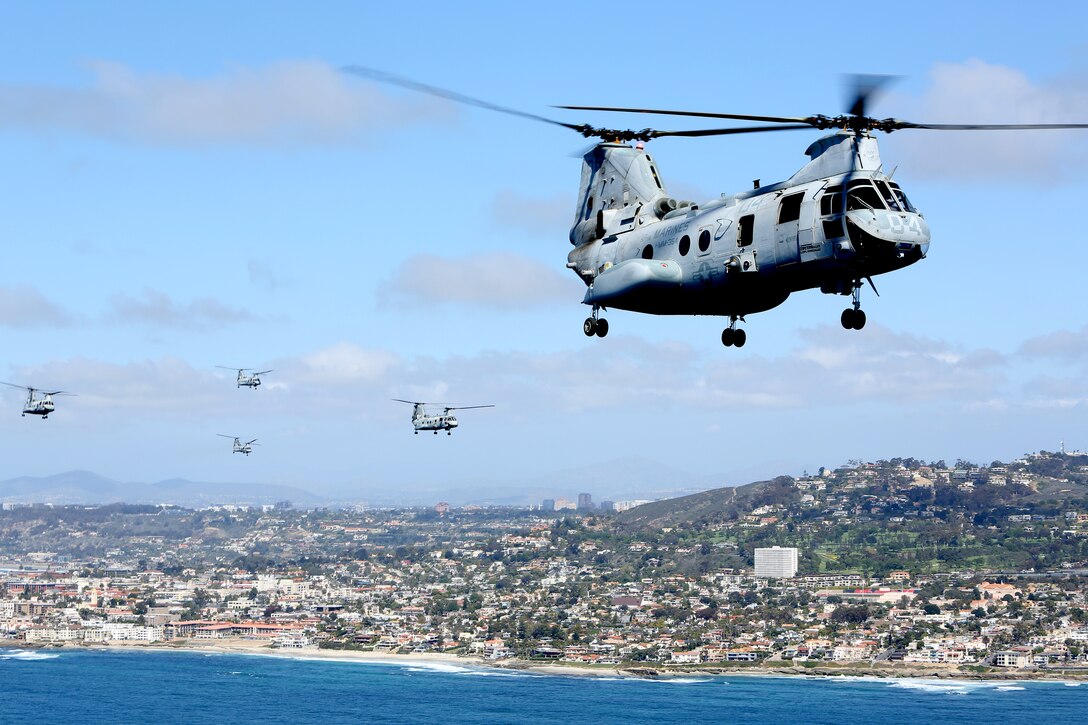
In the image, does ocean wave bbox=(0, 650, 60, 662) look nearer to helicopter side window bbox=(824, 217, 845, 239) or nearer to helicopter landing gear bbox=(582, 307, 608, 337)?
helicopter landing gear bbox=(582, 307, 608, 337)

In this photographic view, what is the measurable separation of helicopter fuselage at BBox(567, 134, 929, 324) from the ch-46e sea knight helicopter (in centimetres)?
2

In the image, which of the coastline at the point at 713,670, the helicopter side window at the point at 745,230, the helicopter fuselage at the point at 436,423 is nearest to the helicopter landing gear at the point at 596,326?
the helicopter side window at the point at 745,230

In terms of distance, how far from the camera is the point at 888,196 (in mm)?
28781

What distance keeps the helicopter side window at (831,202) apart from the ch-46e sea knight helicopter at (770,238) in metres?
0.02

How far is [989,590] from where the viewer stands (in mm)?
186375

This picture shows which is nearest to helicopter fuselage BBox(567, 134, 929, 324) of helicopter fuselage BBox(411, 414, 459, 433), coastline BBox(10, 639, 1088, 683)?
helicopter fuselage BBox(411, 414, 459, 433)

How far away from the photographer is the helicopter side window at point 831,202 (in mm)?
28812

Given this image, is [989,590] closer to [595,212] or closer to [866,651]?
[866,651]

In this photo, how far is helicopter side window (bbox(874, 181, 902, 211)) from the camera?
2867 cm

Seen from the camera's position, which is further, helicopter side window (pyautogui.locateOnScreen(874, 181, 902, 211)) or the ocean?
the ocean

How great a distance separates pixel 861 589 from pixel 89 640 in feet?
324

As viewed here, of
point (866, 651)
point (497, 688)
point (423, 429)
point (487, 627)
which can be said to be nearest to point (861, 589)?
point (866, 651)

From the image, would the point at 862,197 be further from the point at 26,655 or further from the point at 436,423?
the point at 26,655

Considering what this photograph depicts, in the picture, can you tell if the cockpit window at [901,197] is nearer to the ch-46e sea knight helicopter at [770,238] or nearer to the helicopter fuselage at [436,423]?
the ch-46e sea knight helicopter at [770,238]
